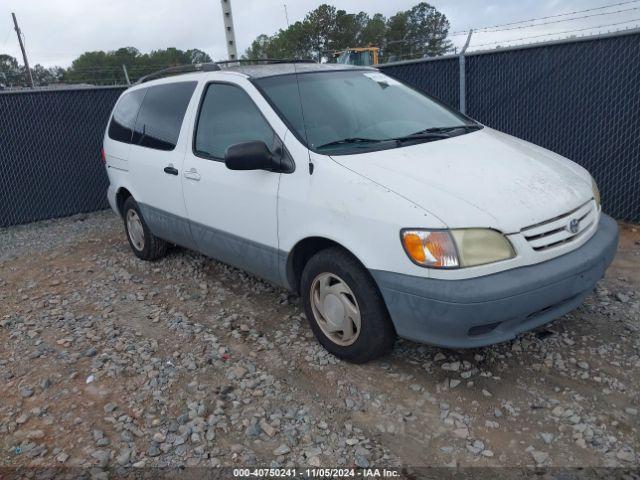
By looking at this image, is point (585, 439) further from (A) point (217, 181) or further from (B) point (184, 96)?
(B) point (184, 96)

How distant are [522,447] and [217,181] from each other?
259 cm

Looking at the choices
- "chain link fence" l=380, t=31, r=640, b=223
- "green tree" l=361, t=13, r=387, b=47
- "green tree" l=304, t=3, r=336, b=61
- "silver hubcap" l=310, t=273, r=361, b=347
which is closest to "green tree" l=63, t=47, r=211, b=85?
"green tree" l=304, t=3, r=336, b=61

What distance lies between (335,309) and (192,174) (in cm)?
168

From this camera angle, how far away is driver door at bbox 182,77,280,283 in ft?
11.7

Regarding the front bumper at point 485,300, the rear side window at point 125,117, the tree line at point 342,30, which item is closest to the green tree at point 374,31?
the tree line at point 342,30

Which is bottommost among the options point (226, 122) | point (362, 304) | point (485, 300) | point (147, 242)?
point (147, 242)

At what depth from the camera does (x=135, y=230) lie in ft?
18.3

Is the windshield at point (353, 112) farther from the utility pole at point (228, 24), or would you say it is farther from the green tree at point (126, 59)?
the green tree at point (126, 59)

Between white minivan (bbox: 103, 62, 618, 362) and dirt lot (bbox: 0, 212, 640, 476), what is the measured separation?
385mm

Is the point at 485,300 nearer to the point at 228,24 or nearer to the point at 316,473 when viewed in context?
the point at 316,473

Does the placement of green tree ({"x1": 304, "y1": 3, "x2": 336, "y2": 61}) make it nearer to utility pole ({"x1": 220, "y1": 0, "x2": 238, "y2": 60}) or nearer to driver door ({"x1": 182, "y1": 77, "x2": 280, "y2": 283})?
utility pole ({"x1": 220, "y1": 0, "x2": 238, "y2": 60})

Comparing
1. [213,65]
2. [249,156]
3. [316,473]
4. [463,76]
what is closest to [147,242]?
[213,65]

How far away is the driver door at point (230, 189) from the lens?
3555 millimetres

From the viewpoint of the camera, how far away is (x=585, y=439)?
2600 mm
